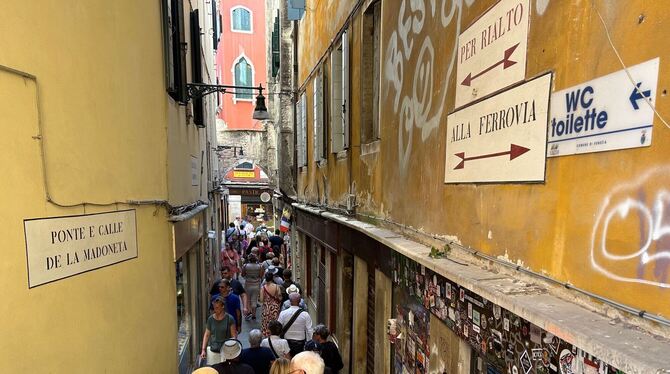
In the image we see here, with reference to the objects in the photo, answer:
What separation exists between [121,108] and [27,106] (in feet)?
4.14

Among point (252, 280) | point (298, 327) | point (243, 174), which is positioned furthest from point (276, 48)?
point (243, 174)

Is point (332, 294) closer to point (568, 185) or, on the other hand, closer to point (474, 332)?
point (474, 332)

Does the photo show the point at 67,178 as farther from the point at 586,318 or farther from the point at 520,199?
the point at 586,318

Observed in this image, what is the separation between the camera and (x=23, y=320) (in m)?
2.42

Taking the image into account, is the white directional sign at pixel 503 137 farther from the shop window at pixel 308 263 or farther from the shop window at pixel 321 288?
the shop window at pixel 308 263

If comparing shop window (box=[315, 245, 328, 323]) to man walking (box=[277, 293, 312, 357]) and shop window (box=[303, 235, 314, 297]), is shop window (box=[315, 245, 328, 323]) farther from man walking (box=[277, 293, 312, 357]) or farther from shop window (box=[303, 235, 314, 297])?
man walking (box=[277, 293, 312, 357])

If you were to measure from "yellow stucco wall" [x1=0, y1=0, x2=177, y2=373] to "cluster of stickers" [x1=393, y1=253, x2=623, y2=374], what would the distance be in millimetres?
2837

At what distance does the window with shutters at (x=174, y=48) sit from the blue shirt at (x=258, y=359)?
11.7 ft

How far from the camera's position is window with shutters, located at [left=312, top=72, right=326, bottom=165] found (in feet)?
28.7

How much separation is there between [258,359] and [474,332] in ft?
9.86

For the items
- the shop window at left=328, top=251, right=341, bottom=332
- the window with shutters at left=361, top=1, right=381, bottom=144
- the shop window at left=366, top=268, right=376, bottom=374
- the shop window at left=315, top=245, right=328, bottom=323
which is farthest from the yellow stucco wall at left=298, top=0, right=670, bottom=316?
the shop window at left=315, top=245, right=328, bottom=323

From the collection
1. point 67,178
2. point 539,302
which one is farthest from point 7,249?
point 539,302

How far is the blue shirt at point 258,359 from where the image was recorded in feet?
15.9

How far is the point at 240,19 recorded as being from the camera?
29.8 m
